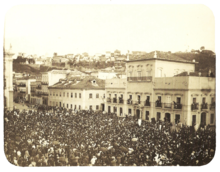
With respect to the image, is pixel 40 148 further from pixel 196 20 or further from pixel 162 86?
pixel 196 20

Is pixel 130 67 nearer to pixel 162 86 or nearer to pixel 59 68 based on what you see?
pixel 162 86

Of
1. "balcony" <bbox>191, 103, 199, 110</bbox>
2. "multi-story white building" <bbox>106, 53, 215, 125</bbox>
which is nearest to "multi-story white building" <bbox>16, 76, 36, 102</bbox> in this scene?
"multi-story white building" <bbox>106, 53, 215, 125</bbox>

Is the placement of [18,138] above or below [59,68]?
below

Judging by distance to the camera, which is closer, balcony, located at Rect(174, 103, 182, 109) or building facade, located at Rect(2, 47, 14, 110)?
balcony, located at Rect(174, 103, 182, 109)

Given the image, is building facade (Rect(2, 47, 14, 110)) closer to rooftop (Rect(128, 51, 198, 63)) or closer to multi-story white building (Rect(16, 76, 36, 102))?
multi-story white building (Rect(16, 76, 36, 102))

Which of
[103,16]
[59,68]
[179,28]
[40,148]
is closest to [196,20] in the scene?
[179,28]

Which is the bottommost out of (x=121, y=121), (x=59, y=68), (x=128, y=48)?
(x=121, y=121)
